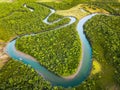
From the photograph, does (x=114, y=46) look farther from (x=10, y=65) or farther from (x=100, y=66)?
(x=10, y=65)

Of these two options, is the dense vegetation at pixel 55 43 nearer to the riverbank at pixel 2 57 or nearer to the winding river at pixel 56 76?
the winding river at pixel 56 76

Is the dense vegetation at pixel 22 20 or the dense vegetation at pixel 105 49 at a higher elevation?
the dense vegetation at pixel 105 49

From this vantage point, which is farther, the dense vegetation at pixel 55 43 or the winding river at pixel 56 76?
the winding river at pixel 56 76

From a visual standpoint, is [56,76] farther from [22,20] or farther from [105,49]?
[22,20]

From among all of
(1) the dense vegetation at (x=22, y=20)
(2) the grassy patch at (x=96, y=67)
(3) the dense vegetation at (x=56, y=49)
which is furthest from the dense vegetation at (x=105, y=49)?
(1) the dense vegetation at (x=22, y=20)

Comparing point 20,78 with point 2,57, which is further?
point 2,57

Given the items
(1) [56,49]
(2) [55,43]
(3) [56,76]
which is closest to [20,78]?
(3) [56,76]

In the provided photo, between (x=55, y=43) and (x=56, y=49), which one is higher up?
(x=56, y=49)

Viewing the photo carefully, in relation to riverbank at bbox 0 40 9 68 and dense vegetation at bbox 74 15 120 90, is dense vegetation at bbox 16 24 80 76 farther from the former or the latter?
dense vegetation at bbox 74 15 120 90
